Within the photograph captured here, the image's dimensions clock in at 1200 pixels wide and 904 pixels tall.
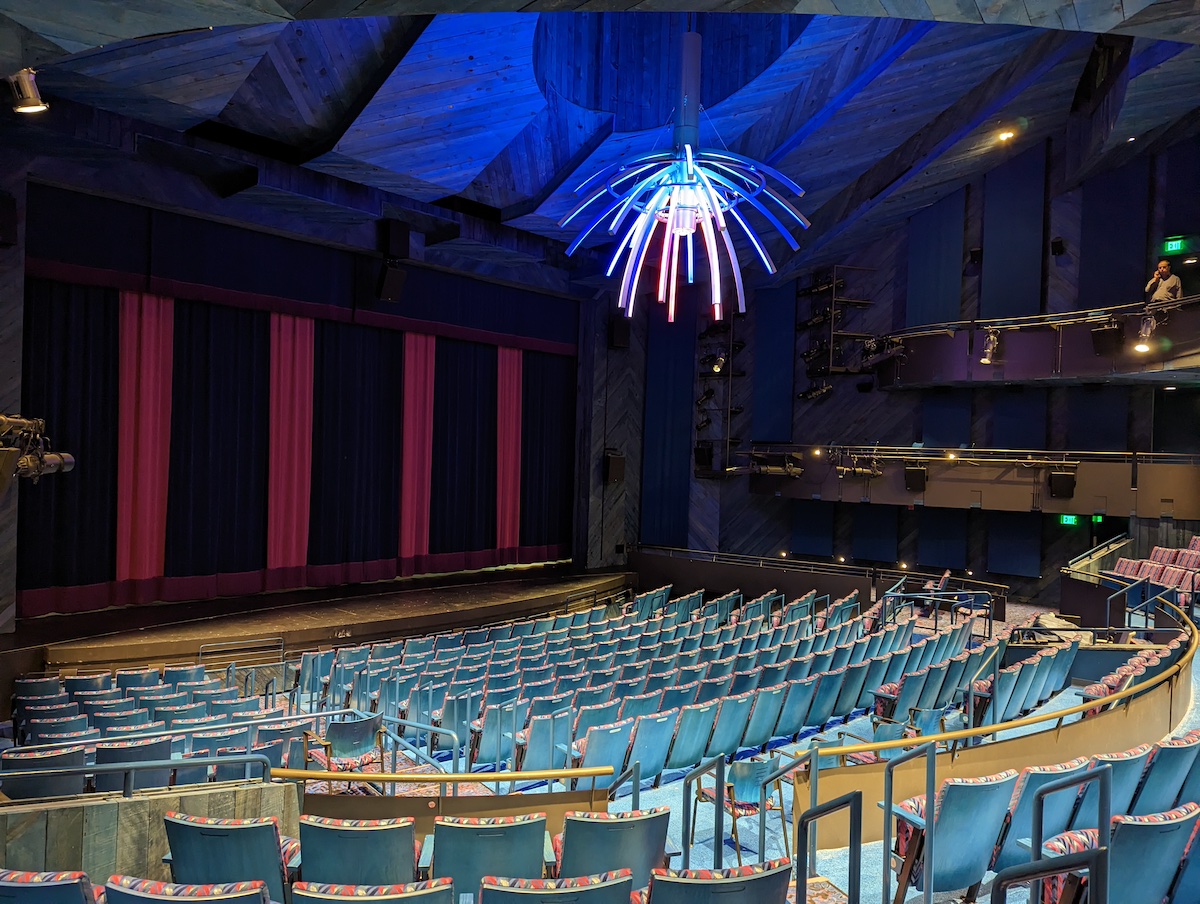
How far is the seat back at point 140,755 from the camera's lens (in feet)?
19.1

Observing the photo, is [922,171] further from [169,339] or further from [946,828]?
[946,828]

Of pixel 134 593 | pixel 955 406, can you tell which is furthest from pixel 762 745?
pixel 955 406

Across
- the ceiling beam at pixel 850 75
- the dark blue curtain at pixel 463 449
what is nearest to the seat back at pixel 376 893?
the ceiling beam at pixel 850 75

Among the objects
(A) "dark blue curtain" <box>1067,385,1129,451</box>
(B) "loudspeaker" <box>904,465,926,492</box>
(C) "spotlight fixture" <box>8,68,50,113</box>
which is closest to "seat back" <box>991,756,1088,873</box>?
(C) "spotlight fixture" <box>8,68,50,113</box>

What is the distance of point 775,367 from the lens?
71.8 ft

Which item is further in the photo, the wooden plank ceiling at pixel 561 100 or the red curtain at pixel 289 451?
the red curtain at pixel 289 451

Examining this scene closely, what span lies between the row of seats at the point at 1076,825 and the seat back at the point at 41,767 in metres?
4.89

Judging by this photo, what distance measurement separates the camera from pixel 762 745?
24.8ft

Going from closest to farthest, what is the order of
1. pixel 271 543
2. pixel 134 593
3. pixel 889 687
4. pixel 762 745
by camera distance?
pixel 762 745 → pixel 889 687 → pixel 134 593 → pixel 271 543

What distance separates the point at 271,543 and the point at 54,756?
1018cm

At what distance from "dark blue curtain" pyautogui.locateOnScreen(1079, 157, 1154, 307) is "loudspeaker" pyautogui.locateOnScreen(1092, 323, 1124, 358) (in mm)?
1723

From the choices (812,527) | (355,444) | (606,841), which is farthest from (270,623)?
(812,527)

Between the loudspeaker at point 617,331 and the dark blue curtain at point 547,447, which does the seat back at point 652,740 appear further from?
the loudspeaker at point 617,331

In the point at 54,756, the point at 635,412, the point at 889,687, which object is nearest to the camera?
the point at 54,756
